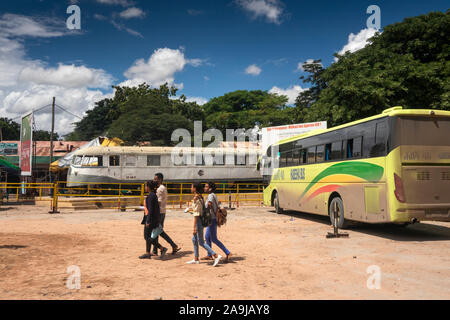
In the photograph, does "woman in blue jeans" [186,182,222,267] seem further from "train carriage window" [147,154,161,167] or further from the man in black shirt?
"train carriage window" [147,154,161,167]

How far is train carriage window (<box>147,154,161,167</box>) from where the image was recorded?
2662cm

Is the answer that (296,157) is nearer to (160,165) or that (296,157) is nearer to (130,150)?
(160,165)

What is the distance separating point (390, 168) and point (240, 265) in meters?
4.99

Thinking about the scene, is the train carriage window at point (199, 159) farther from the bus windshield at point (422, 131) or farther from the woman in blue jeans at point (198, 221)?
the woman in blue jeans at point (198, 221)

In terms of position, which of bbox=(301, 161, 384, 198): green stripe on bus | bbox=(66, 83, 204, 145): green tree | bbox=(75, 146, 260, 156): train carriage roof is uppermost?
bbox=(66, 83, 204, 145): green tree

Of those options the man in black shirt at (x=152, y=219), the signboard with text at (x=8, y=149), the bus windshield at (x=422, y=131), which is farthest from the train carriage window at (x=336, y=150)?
the signboard with text at (x=8, y=149)

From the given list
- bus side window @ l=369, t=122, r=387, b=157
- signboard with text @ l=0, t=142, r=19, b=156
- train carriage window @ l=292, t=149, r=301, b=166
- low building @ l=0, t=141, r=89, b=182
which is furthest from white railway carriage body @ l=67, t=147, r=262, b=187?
signboard with text @ l=0, t=142, r=19, b=156

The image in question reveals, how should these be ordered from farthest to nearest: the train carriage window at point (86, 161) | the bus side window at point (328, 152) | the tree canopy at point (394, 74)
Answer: the train carriage window at point (86, 161), the tree canopy at point (394, 74), the bus side window at point (328, 152)

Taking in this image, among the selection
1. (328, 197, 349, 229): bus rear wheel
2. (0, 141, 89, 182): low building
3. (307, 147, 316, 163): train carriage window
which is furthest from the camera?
(0, 141, 89, 182): low building

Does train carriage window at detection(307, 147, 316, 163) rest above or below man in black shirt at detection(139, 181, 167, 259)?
above

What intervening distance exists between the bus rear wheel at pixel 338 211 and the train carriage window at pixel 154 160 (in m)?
16.2

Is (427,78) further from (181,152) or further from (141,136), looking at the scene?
(141,136)

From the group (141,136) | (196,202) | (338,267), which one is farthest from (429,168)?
(141,136)

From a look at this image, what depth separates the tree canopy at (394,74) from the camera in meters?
20.1
